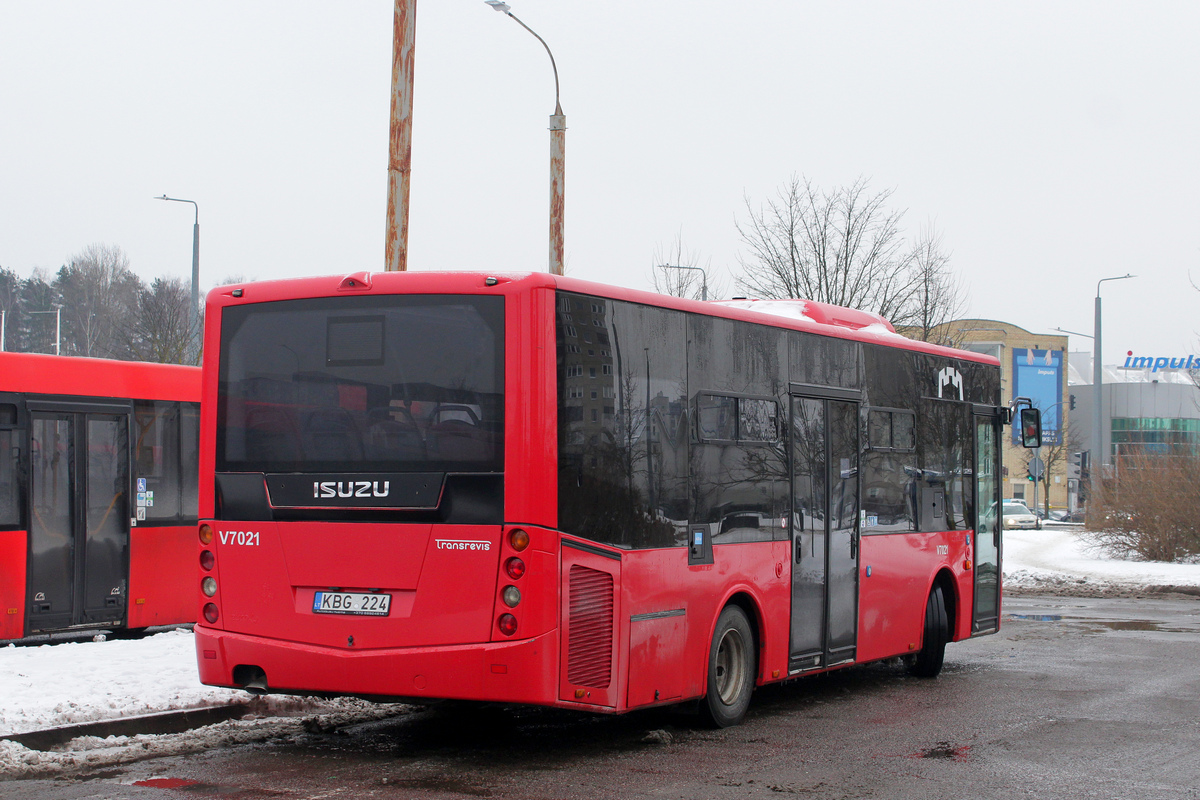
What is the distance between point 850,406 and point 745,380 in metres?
1.81

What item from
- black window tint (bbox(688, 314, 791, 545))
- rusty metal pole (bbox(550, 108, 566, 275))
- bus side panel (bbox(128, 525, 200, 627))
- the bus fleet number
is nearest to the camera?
the bus fleet number

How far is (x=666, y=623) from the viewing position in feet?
28.5

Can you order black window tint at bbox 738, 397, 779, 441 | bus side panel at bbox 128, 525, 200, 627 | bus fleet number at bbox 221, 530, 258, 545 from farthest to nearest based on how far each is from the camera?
bus side panel at bbox 128, 525, 200, 627 < black window tint at bbox 738, 397, 779, 441 < bus fleet number at bbox 221, 530, 258, 545

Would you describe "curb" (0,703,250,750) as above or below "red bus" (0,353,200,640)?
below

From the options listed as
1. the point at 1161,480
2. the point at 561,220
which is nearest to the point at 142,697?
the point at 561,220

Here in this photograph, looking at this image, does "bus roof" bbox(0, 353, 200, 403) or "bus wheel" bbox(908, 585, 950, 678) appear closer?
"bus wheel" bbox(908, 585, 950, 678)

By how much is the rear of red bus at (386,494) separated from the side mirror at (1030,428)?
8.10 meters

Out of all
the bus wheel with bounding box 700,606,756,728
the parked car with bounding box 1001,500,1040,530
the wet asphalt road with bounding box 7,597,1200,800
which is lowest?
the parked car with bounding box 1001,500,1040,530

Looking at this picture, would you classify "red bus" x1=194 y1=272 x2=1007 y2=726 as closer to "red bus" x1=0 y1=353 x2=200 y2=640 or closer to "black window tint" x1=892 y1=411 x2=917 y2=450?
"black window tint" x1=892 y1=411 x2=917 y2=450

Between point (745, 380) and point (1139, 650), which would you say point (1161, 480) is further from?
point (745, 380)

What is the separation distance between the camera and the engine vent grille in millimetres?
7906

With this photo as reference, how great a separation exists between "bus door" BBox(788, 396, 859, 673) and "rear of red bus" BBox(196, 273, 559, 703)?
321 cm

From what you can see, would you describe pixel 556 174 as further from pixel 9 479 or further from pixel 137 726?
pixel 137 726

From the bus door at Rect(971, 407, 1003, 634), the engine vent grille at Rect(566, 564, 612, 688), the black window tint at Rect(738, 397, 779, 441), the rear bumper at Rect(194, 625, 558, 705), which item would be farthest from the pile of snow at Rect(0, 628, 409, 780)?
the bus door at Rect(971, 407, 1003, 634)
